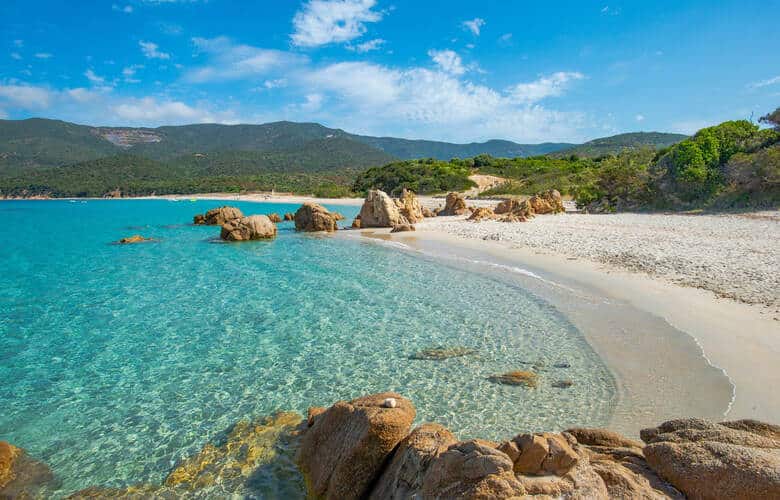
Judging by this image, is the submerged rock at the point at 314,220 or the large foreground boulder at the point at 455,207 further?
the large foreground boulder at the point at 455,207

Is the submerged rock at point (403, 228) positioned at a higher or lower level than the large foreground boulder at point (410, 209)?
lower

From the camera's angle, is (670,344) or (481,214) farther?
(481,214)

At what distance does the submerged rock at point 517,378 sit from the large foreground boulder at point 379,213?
29.2 meters

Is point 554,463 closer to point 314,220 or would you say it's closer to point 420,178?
point 314,220

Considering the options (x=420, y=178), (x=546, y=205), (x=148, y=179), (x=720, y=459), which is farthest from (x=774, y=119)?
(x=148, y=179)

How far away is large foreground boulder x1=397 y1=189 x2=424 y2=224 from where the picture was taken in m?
39.1

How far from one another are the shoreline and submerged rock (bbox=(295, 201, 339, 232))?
2284 centimetres

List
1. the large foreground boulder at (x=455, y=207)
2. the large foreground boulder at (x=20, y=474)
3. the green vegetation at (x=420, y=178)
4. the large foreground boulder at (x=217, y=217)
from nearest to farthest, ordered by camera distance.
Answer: the large foreground boulder at (x=20, y=474), the large foreground boulder at (x=217, y=217), the large foreground boulder at (x=455, y=207), the green vegetation at (x=420, y=178)

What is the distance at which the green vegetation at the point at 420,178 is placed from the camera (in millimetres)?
76081

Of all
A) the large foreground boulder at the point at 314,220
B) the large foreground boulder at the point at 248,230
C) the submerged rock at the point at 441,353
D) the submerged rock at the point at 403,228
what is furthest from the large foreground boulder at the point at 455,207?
the submerged rock at the point at 441,353

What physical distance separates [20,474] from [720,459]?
28.3ft

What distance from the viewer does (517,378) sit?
28.4ft

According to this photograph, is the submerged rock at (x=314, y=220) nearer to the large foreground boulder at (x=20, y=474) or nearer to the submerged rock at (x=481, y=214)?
the submerged rock at (x=481, y=214)

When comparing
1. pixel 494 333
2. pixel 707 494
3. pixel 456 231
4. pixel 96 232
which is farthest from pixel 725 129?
pixel 96 232
